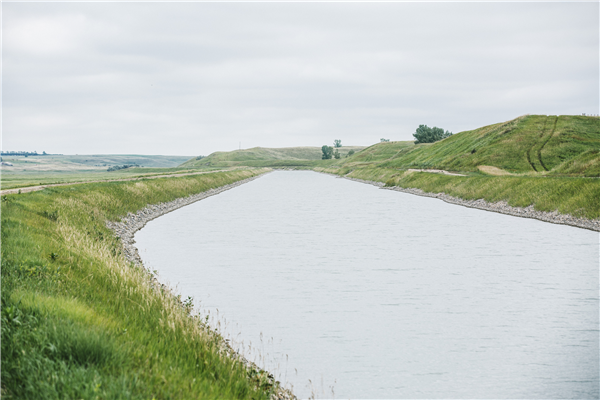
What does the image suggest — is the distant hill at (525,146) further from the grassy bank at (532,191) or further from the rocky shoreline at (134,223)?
the rocky shoreline at (134,223)

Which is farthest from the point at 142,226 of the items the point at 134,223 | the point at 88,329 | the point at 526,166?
the point at 526,166

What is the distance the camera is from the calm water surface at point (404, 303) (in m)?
11.0

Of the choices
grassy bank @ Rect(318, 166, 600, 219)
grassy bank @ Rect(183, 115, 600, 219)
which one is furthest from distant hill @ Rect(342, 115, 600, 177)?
grassy bank @ Rect(318, 166, 600, 219)

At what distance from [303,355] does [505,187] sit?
4836 centimetres

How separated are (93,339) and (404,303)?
11.7m

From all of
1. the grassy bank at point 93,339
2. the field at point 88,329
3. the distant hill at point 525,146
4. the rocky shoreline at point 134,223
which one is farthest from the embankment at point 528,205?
the grassy bank at point 93,339

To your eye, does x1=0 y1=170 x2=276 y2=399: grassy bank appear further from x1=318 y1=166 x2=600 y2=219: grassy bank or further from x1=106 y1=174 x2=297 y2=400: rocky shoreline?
x1=318 y1=166 x2=600 y2=219: grassy bank

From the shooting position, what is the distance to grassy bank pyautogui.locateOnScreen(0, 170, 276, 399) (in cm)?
651

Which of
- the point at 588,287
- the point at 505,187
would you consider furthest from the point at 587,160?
the point at 588,287

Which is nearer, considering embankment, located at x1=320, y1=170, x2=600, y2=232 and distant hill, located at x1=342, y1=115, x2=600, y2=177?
embankment, located at x1=320, y1=170, x2=600, y2=232

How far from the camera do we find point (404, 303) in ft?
55.1

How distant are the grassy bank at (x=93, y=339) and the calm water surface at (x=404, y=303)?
2.57 meters

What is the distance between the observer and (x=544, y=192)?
149ft

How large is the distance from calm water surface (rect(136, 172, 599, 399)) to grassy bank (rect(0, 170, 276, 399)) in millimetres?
2573
